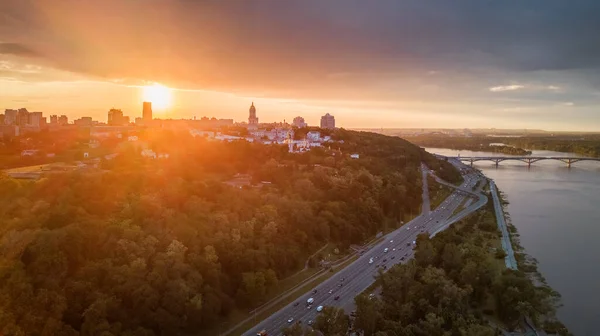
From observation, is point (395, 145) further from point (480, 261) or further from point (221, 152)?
point (480, 261)

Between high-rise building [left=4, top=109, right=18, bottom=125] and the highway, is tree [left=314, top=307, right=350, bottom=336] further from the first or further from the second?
high-rise building [left=4, top=109, right=18, bottom=125]

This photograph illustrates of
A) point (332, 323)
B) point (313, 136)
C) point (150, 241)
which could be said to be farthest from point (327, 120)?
point (332, 323)

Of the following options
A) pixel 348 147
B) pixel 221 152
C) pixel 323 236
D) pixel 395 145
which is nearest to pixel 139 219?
pixel 323 236

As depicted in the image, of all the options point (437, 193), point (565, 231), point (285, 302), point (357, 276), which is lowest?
point (285, 302)

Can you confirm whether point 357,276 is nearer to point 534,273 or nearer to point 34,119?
point 534,273

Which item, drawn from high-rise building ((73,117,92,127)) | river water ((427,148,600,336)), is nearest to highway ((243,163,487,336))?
river water ((427,148,600,336))

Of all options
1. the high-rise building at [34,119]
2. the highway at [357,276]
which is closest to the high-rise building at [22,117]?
the high-rise building at [34,119]
